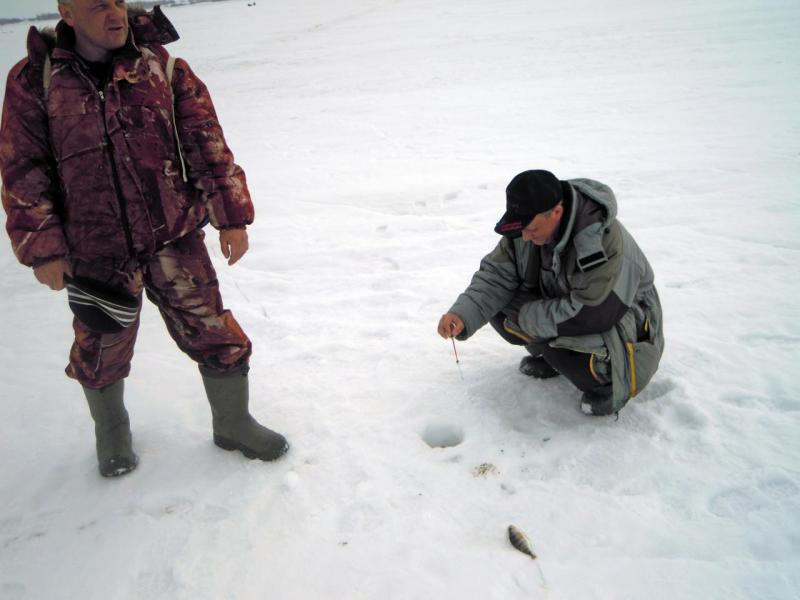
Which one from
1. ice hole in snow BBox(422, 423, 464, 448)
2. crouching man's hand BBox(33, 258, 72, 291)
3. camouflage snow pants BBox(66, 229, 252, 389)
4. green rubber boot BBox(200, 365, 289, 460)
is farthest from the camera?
ice hole in snow BBox(422, 423, 464, 448)

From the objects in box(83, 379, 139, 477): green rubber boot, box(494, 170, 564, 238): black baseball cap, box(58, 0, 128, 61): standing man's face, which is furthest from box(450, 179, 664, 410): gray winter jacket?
box(58, 0, 128, 61): standing man's face

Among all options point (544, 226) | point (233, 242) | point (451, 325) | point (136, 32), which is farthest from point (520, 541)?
point (136, 32)

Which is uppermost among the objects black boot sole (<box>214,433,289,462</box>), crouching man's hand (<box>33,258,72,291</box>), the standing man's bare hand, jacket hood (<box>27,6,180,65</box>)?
jacket hood (<box>27,6,180,65</box>)

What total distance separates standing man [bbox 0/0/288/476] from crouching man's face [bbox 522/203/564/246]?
1.22 meters

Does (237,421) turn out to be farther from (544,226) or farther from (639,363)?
(639,363)

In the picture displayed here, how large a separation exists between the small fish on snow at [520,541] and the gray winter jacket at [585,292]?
79 cm

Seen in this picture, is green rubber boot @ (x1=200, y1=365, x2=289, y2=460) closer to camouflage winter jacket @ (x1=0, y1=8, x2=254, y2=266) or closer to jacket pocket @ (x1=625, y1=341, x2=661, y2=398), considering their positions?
camouflage winter jacket @ (x1=0, y1=8, x2=254, y2=266)

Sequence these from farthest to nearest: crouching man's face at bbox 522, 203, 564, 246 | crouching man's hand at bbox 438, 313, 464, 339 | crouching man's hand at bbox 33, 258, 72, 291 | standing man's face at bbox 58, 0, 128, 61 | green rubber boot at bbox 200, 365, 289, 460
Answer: crouching man's hand at bbox 438, 313, 464, 339 → green rubber boot at bbox 200, 365, 289, 460 → crouching man's face at bbox 522, 203, 564, 246 → crouching man's hand at bbox 33, 258, 72, 291 → standing man's face at bbox 58, 0, 128, 61

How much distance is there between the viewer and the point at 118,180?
6.61 ft

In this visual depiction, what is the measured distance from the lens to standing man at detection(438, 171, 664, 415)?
7.61 feet

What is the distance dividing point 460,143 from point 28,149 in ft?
19.6

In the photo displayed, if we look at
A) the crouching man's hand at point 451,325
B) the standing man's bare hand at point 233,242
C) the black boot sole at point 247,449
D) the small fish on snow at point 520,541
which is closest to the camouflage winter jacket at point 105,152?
the standing man's bare hand at point 233,242

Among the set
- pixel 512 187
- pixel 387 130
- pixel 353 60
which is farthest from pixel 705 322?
pixel 353 60

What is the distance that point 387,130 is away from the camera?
8141 millimetres
